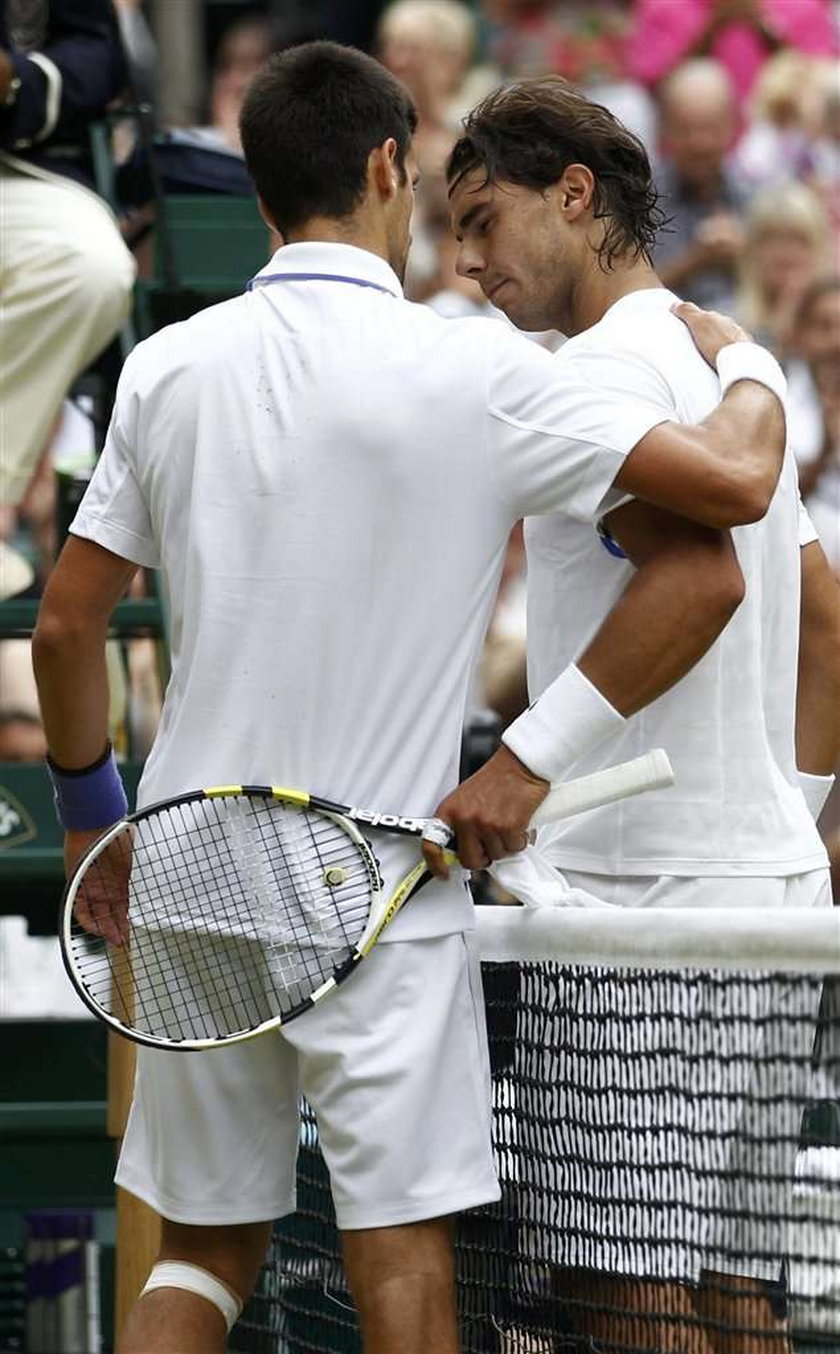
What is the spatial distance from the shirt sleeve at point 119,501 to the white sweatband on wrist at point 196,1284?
1.01 metres

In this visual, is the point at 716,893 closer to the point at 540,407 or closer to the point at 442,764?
the point at 442,764

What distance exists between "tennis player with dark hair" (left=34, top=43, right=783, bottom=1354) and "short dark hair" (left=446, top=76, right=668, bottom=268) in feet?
1.08

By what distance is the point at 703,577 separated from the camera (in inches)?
129

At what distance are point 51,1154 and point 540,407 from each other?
2.80 meters

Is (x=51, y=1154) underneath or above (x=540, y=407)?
underneath

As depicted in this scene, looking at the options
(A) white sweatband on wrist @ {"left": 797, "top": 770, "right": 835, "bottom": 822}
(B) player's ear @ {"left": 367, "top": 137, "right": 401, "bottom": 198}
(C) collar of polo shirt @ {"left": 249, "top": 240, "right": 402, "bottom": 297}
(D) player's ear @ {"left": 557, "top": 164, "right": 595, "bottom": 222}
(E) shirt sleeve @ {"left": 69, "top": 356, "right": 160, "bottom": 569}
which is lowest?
(A) white sweatband on wrist @ {"left": 797, "top": 770, "right": 835, "bottom": 822}

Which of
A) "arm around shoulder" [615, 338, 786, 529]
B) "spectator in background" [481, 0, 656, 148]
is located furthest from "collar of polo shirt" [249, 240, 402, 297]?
"spectator in background" [481, 0, 656, 148]

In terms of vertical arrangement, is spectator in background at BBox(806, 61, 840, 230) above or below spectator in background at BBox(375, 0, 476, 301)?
below

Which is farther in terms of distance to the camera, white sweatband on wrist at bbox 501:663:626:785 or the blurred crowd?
the blurred crowd

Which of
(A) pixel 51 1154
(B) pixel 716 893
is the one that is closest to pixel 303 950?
(B) pixel 716 893

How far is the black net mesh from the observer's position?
3100 mm

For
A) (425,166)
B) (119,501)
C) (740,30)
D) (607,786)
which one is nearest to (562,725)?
(607,786)

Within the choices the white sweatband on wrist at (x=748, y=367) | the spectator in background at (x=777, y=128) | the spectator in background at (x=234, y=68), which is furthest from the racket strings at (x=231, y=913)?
the spectator in background at (x=777, y=128)

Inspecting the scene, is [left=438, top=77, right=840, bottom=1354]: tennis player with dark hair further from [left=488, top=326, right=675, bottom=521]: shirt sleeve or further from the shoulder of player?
the shoulder of player
